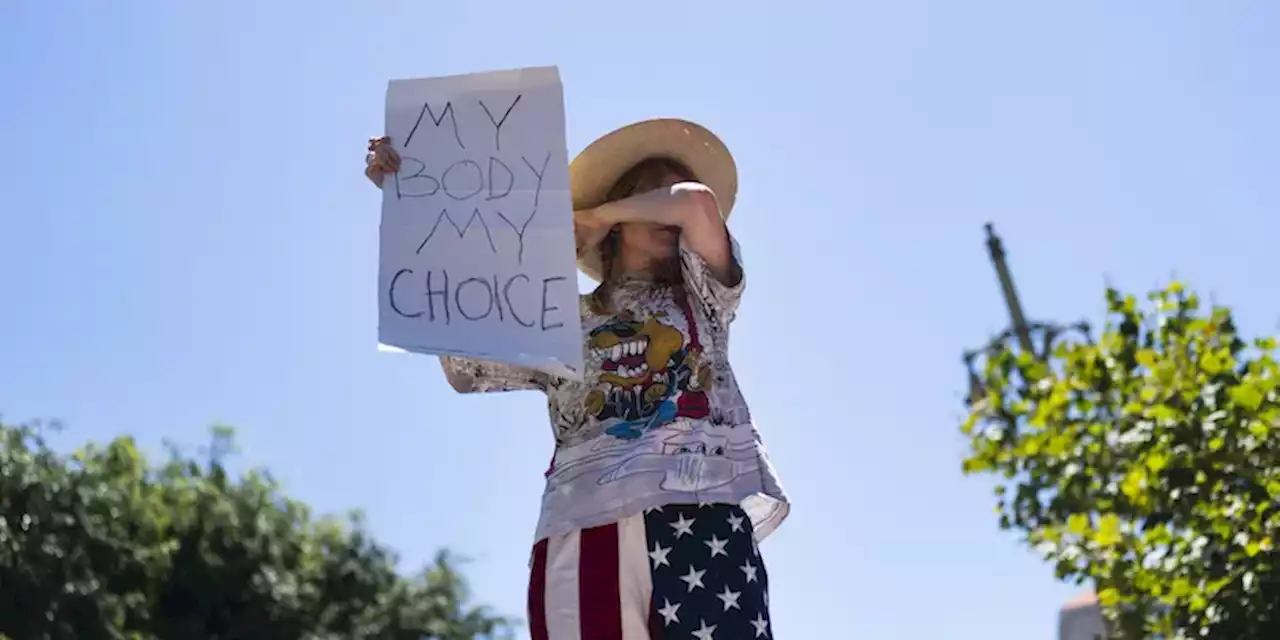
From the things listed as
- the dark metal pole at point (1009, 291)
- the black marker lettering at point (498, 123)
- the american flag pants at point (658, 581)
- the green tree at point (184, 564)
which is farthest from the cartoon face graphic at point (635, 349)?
the green tree at point (184, 564)

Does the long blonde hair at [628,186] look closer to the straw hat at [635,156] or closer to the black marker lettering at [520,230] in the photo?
the straw hat at [635,156]

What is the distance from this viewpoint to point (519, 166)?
1850 mm

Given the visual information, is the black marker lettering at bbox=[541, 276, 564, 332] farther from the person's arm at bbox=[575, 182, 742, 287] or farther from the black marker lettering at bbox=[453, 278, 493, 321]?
the person's arm at bbox=[575, 182, 742, 287]

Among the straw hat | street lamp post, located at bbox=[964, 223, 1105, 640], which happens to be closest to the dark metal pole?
A: street lamp post, located at bbox=[964, 223, 1105, 640]

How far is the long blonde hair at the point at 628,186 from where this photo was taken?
2115mm

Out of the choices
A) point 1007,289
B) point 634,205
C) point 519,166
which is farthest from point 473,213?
point 1007,289

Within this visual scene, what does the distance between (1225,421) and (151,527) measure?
42.1 feet

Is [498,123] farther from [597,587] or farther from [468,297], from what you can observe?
[597,587]

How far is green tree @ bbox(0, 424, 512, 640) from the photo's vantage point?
1159 cm

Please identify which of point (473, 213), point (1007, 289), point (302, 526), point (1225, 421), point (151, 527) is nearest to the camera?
point (473, 213)

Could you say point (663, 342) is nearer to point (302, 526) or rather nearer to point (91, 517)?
point (91, 517)

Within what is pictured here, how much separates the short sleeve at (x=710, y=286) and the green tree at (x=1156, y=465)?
2.32 meters

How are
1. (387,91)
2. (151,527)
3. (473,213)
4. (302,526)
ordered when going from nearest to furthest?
(473,213)
(387,91)
(151,527)
(302,526)

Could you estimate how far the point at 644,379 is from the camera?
1.86 m
